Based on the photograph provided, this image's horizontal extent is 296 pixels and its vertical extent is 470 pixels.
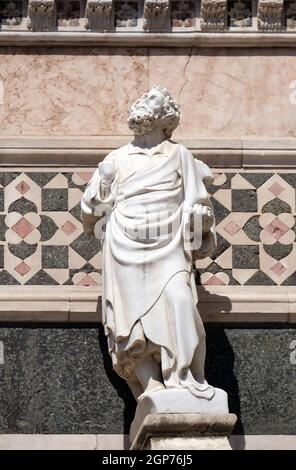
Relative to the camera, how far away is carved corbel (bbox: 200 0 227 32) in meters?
14.1

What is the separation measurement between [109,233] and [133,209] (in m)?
0.17

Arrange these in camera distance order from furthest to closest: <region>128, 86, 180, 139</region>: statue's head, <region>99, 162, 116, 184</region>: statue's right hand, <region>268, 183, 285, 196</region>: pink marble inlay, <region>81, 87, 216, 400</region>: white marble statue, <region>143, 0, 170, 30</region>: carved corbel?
<region>143, 0, 170, 30</region>: carved corbel → <region>268, 183, 285, 196</region>: pink marble inlay → <region>128, 86, 180, 139</region>: statue's head → <region>99, 162, 116, 184</region>: statue's right hand → <region>81, 87, 216, 400</region>: white marble statue

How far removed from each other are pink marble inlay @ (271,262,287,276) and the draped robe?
64cm

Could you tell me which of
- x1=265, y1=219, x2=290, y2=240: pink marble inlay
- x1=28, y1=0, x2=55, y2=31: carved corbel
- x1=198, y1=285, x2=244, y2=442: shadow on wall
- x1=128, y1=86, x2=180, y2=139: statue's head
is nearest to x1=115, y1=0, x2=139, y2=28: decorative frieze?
x1=28, y1=0, x2=55, y2=31: carved corbel

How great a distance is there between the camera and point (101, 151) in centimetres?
1386

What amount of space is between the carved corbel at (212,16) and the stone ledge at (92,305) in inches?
56.5

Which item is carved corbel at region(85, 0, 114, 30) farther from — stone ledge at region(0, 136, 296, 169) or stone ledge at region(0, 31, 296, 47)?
stone ledge at region(0, 136, 296, 169)

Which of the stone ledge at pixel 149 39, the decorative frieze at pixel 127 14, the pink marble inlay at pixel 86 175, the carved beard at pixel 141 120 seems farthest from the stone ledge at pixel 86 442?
the decorative frieze at pixel 127 14

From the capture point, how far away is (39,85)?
14.1 metres

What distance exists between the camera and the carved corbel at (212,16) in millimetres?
14086

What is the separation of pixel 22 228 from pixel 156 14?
4.41 feet
